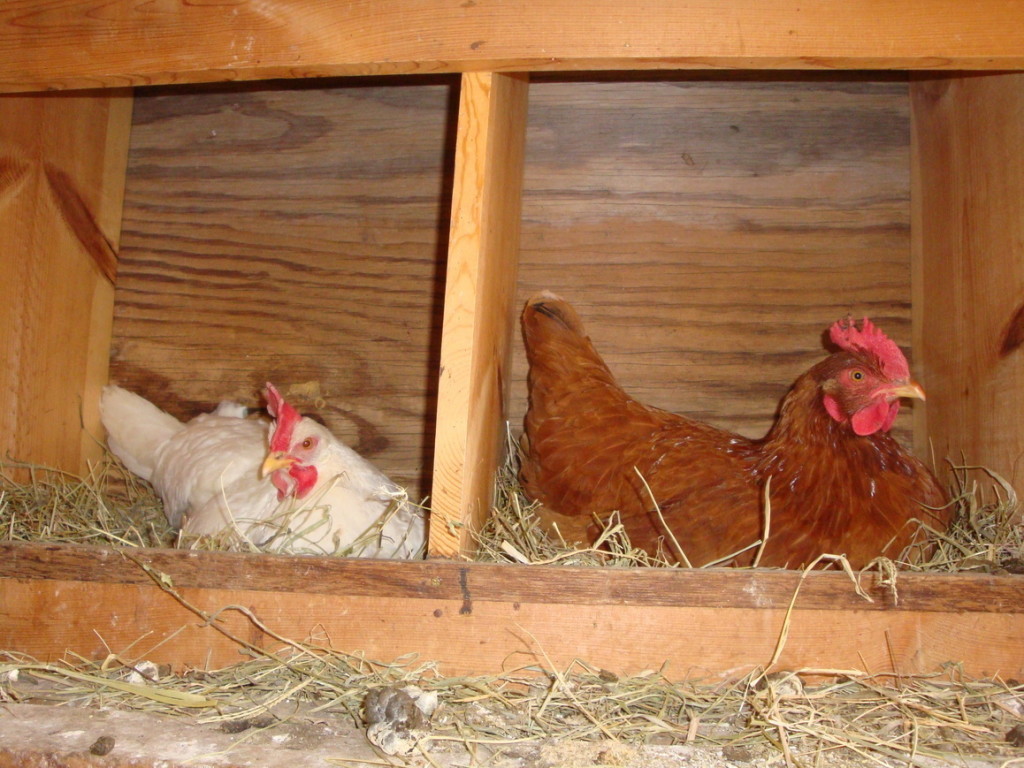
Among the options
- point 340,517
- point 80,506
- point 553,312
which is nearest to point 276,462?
point 340,517

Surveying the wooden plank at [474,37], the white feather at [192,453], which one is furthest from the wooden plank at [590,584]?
the wooden plank at [474,37]

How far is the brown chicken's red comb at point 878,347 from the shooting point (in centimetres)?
174

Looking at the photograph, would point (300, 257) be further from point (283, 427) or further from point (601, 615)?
point (601, 615)

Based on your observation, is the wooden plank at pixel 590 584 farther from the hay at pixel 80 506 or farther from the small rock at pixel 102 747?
the hay at pixel 80 506

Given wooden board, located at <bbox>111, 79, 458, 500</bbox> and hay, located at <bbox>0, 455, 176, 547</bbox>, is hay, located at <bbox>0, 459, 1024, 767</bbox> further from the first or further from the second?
wooden board, located at <bbox>111, 79, 458, 500</bbox>

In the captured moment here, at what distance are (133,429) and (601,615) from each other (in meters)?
1.53

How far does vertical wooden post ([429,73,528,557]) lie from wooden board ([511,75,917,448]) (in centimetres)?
63

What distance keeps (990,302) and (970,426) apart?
295 millimetres

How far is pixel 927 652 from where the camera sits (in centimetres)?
123

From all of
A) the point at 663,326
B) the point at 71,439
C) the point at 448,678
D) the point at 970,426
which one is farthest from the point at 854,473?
the point at 71,439

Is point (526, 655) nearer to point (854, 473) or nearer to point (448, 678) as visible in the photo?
point (448, 678)

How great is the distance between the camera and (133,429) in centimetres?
219

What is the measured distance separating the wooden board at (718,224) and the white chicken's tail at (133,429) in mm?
1002

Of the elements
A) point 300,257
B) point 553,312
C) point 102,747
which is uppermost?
point 300,257
